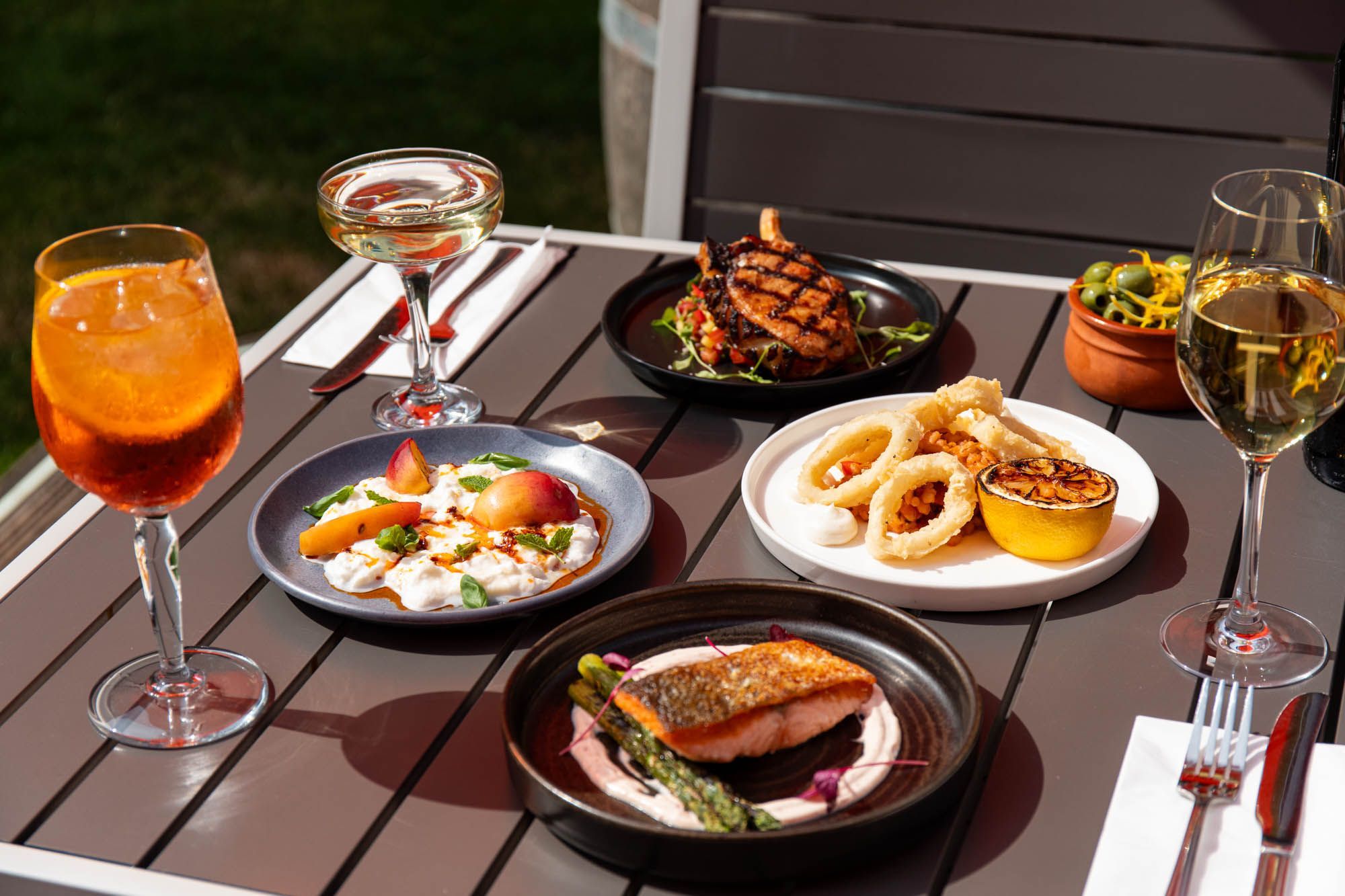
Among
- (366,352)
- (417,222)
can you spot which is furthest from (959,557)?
(366,352)

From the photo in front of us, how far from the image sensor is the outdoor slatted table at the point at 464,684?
111 cm

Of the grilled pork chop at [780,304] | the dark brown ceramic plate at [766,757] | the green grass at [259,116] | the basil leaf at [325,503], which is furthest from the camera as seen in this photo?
the green grass at [259,116]

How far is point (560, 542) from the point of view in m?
1.42

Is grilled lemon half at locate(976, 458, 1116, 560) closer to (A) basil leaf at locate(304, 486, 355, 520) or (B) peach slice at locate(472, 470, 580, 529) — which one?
(B) peach slice at locate(472, 470, 580, 529)

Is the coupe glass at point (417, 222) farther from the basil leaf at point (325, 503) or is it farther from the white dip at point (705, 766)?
the white dip at point (705, 766)

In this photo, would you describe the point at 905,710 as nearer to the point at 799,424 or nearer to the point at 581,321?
the point at 799,424

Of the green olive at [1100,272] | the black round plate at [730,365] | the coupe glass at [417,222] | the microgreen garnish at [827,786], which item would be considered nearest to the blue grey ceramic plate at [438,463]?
the coupe glass at [417,222]

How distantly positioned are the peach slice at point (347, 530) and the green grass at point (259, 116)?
334 cm

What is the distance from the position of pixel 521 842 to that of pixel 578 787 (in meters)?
0.06

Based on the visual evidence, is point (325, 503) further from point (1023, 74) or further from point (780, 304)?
point (1023, 74)

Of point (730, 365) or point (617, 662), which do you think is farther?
point (730, 365)

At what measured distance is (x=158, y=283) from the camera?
114 centimetres

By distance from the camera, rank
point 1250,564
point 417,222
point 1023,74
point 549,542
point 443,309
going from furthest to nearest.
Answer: point 1023,74
point 443,309
point 417,222
point 549,542
point 1250,564

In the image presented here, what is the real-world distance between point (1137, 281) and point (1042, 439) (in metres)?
0.31
